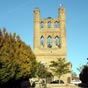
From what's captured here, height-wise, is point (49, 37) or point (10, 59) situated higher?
point (49, 37)

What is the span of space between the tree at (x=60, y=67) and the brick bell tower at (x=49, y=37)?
3626 mm

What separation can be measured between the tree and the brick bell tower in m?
3.63

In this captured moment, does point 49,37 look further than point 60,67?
Yes

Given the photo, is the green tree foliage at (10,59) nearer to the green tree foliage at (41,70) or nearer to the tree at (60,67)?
the green tree foliage at (41,70)

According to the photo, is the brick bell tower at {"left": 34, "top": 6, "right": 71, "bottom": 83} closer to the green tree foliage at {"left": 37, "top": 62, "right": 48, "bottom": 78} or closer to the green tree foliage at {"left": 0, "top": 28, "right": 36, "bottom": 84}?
the green tree foliage at {"left": 37, "top": 62, "right": 48, "bottom": 78}

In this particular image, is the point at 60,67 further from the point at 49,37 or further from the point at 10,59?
the point at 10,59

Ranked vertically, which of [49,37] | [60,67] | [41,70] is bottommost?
[41,70]

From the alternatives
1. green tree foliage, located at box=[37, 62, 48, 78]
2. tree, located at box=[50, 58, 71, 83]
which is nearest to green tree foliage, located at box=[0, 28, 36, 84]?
green tree foliage, located at box=[37, 62, 48, 78]

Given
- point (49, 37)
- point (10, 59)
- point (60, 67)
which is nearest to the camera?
point (10, 59)

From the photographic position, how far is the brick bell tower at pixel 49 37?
286 ft

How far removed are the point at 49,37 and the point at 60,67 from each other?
10.9 meters

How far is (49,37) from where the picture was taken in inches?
3492

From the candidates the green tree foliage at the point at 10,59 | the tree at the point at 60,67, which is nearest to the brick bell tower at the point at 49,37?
the tree at the point at 60,67

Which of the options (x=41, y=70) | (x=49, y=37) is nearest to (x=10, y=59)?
(x=41, y=70)
